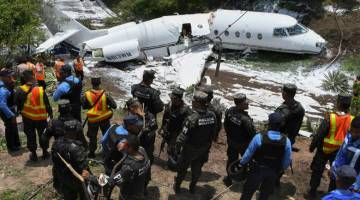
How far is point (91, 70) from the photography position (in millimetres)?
21422

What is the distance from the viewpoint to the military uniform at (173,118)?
8.30 m

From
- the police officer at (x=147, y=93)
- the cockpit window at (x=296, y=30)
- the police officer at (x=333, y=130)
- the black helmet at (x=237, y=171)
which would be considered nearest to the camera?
the police officer at (x=333, y=130)

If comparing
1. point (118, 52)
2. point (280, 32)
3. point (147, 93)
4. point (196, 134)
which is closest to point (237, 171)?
point (196, 134)

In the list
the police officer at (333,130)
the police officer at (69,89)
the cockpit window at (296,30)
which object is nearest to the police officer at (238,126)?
the police officer at (333,130)

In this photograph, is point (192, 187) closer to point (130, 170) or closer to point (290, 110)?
point (290, 110)

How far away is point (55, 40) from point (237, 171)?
1682 cm

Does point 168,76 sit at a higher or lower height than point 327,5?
lower

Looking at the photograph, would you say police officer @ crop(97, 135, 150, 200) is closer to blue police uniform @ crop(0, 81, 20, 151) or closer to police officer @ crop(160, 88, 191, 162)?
police officer @ crop(160, 88, 191, 162)

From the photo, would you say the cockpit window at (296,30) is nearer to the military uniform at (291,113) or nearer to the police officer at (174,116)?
the military uniform at (291,113)

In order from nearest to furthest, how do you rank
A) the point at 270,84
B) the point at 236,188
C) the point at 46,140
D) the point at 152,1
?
the point at 46,140
the point at 236,188
the point at 270,84
the point at 152,1

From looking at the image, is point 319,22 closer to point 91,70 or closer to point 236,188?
point 91,70

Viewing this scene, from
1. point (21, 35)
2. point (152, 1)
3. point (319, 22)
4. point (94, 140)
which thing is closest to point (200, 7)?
point (152, 1)

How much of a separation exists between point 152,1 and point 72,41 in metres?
7.10

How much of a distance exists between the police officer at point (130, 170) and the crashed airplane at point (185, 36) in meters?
16.0
